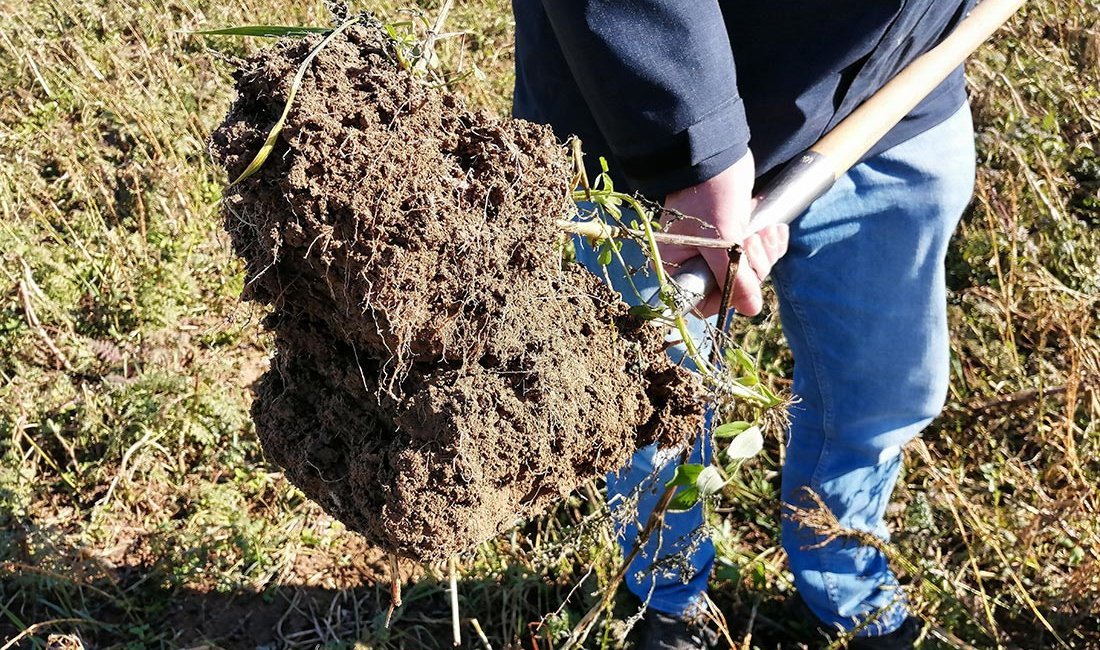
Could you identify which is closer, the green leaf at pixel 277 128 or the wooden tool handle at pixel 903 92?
the green leaf at pixel 277 128

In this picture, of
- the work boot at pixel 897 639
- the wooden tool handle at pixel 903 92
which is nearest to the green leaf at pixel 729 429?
the wooden tool handle at pixel 903 92

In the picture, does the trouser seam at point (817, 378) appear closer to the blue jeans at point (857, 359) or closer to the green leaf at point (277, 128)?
the blue jeans at point (857, 359)

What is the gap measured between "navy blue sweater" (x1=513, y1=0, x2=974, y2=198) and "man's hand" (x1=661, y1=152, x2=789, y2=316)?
3 centimetres

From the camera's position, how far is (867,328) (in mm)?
2045

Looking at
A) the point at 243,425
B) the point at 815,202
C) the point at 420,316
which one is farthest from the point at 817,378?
the point at 243,425

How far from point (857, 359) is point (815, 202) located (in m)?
0.41

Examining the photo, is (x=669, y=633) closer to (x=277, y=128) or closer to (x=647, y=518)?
(x=647, y=518)

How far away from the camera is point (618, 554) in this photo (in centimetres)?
263

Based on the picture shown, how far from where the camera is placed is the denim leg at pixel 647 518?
5.78ft

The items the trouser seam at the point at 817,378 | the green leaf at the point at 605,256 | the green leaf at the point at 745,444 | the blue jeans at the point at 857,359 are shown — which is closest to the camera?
the green leaf at the point at 605,256

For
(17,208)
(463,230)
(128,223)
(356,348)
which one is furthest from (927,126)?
(17,208)

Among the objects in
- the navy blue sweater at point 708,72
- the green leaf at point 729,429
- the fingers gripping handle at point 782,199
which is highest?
the navy blue sweater at point 708,72

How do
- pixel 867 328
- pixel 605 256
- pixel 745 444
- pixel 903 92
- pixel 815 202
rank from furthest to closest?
pixel 867 328 → pixel 815 202 → pixel 903 92 → pixel 745 444 → pixel 605 256

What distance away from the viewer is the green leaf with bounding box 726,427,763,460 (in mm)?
1496
